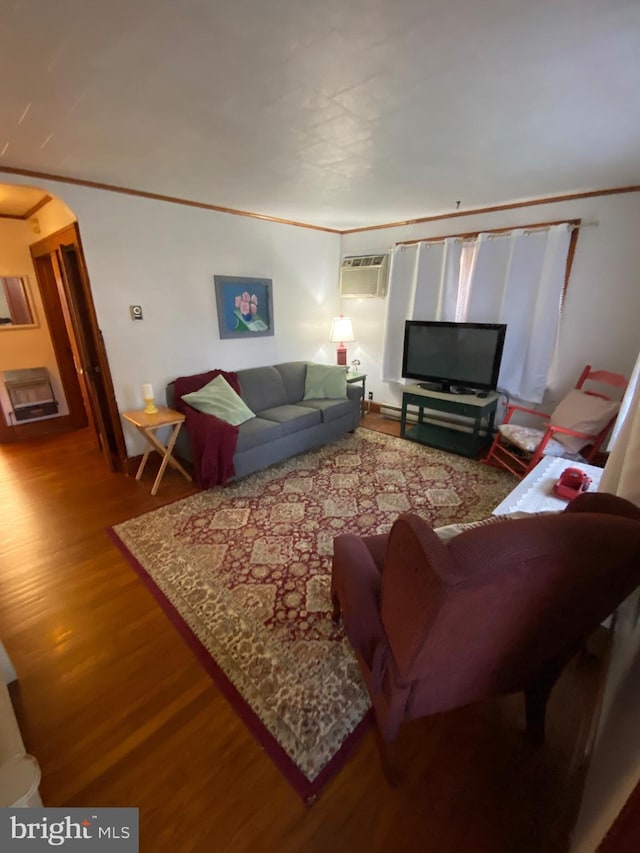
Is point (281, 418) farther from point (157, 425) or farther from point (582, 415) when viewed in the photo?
point (582, 415)

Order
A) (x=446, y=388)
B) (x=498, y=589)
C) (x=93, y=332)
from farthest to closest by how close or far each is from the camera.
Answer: (x=446, y=388) < (x=93, y=332) < (x=498, y=589)

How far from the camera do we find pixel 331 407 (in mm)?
3760

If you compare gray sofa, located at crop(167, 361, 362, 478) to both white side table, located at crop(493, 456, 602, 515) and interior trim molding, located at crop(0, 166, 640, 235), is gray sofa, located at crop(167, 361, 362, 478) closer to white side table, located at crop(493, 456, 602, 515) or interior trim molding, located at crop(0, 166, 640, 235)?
interior trim molding, located at crop(0, 166, 640, 235)

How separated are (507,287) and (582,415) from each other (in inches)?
58.4

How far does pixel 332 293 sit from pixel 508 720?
15.6 feet

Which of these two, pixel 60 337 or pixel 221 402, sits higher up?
pixel 60 337

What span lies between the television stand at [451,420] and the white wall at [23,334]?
434cm

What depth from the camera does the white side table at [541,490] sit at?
2.00 m

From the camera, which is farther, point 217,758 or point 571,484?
point 571,484

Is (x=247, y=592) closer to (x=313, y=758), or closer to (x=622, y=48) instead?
(x=313, y=758)

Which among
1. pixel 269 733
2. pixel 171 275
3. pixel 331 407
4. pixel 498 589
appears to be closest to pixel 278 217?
pixel 171 275

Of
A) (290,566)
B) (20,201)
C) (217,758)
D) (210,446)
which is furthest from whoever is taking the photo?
(20,201)

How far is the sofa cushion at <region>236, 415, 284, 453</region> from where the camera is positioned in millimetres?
3001

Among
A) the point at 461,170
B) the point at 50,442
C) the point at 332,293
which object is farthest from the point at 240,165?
the point at 50,442
